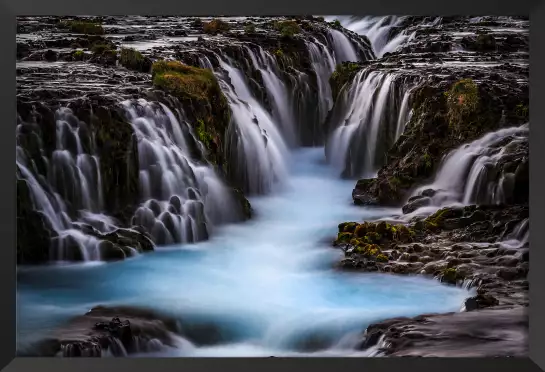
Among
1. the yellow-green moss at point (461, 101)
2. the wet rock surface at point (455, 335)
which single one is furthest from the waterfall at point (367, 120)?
the wet rock surface at point (455, 335)

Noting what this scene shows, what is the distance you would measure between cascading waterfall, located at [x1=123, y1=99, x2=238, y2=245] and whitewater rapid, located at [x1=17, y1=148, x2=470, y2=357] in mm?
97

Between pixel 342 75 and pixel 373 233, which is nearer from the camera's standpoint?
pixel 373 233

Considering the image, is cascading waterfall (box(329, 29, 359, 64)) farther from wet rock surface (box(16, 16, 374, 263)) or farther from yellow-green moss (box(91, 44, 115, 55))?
yellow-green moss (box(91, 44, 115, 55))

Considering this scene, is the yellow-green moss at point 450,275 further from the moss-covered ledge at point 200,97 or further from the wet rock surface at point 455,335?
the moss-covered ledge at point 200,97

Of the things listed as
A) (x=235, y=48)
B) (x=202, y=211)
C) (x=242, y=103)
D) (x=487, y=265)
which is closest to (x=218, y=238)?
(x=202, y=211)

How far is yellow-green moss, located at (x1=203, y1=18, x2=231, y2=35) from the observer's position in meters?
3.98

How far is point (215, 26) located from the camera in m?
3.99

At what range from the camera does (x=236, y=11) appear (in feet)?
12.2

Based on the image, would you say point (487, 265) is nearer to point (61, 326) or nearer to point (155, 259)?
point (155, 259)

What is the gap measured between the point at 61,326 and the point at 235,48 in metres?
1.90

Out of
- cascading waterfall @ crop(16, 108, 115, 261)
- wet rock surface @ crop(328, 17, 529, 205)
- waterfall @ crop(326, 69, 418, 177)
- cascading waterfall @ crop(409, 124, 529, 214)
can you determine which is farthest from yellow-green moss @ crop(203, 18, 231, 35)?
cascading waterfall @ crop(409, 124, 529, 214)

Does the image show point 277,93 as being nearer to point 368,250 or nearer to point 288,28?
point 288,28

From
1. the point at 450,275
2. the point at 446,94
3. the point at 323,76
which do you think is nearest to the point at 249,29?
the point at 323,76

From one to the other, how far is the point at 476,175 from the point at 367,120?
0.71m
